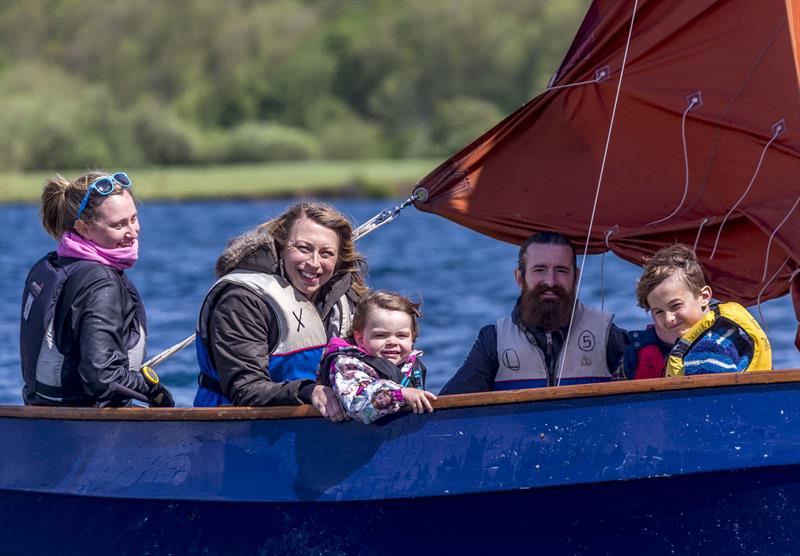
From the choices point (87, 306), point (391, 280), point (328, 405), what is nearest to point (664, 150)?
point (328, 405)

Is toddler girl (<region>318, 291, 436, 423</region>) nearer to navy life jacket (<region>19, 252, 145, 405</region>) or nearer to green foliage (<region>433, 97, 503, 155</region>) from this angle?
navy life jacket (<region>19, 252, 145, 405</region>)

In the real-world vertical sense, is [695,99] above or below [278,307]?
above

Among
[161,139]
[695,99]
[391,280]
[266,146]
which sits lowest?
[695,99]

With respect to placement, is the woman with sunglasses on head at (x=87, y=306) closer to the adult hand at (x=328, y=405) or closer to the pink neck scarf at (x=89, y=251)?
the pink neck scarf at (x=89, y=251)

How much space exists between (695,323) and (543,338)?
0.67 metres

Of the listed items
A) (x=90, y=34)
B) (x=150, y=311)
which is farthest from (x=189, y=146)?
(x=150, y=311)

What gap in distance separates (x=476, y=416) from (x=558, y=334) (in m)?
0.80

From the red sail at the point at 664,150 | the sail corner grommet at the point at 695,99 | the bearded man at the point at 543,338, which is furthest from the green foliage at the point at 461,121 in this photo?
the bearded man at the point at 543,338

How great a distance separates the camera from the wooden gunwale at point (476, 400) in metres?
3.78

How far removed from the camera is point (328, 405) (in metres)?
3.99

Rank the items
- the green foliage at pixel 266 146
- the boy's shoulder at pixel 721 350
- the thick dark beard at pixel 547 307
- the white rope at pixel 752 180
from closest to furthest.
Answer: the boy's shoulder at pixel 721 350, the thick dark beard at pixel 547 307, the white rope at pixel 752 180, the green foliage at pixel 266 146

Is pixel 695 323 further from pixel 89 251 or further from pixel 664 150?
pixel 89 251

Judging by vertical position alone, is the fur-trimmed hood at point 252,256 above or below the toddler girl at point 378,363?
above

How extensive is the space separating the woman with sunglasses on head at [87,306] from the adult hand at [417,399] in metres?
0.95
